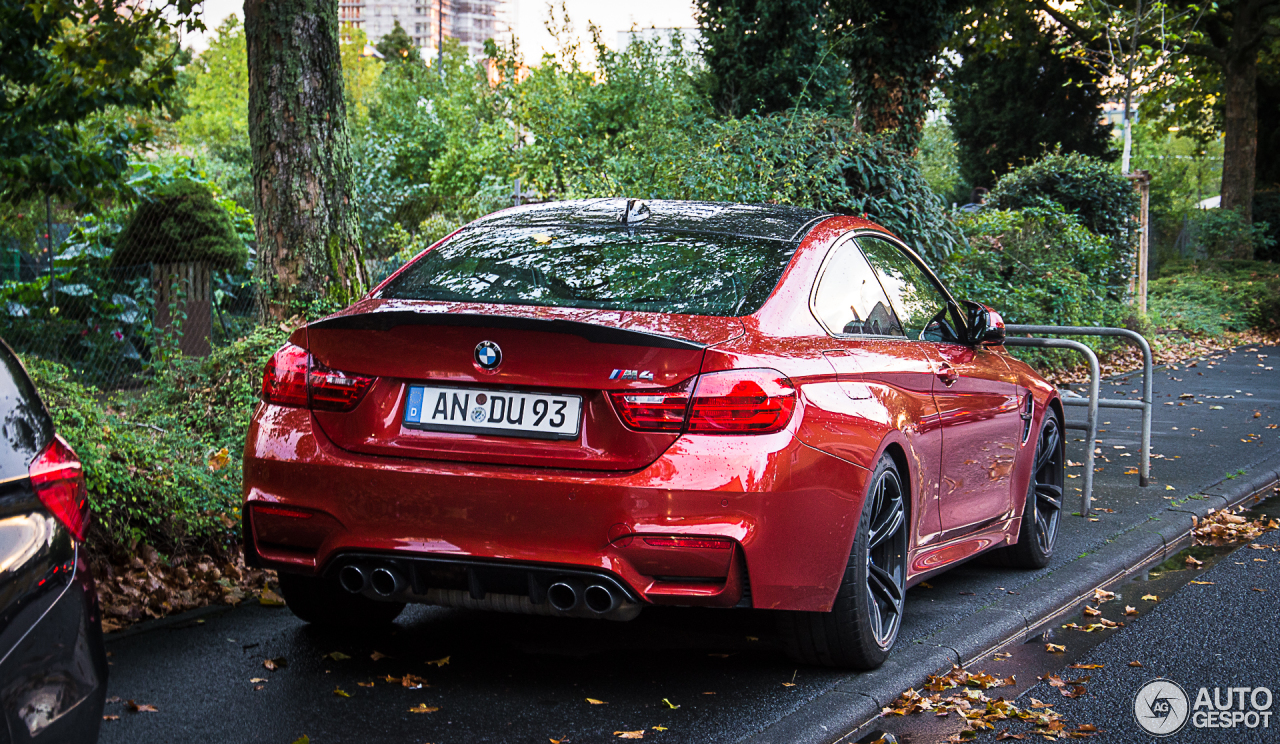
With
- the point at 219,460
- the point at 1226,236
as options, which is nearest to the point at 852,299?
the point at 219,460

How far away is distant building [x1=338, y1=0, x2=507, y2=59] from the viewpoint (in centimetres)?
17962

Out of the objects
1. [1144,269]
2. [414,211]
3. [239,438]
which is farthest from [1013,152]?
[239,438]

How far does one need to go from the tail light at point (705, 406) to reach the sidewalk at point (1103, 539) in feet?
3.02

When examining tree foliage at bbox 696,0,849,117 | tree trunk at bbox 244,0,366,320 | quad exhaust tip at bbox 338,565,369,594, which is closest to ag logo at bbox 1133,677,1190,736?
quad exhaust tip at bbox 338,565,369,594

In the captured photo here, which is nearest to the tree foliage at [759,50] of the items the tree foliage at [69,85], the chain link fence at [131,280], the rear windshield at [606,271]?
the chain link fence at [131,280]

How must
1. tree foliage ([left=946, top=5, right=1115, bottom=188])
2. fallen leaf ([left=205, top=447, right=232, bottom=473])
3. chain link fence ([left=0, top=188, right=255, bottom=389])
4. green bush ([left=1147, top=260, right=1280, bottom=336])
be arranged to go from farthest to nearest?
1. tree foliage ([left=946, top=5, right=1115, bottom=188])
2. green bush ([left=1147, top=260, right=1280, bottom=336])
3. chain link fence ([left=0, top=188, right=255, bottom=389])
4. fallen leaf ([left=205, top=447, right=232, bottom=473])

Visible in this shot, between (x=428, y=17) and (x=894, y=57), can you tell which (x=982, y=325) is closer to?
(x=894, y=57)

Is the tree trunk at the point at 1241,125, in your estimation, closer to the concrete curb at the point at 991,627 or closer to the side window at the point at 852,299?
the concrete curb at the point at 991,627

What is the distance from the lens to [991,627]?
195 inches

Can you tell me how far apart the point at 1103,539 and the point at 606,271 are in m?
A: 3.90

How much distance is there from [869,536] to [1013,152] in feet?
124

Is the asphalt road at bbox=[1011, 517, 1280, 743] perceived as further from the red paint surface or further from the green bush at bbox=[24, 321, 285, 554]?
the green bush at bbox=[24, 321, 285, 554]

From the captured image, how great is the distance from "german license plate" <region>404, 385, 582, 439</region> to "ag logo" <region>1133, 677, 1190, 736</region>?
210cm

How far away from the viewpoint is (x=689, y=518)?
3.65 metres
